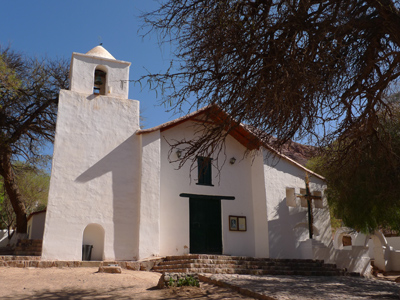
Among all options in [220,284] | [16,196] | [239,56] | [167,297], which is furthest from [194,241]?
[239,56]

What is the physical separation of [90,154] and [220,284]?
684 cm

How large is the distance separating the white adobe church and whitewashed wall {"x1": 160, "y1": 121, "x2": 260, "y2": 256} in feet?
0.12

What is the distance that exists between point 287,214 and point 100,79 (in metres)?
8.48

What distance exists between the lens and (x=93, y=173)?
527 inches

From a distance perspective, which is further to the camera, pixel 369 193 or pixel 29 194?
pixel 29 194

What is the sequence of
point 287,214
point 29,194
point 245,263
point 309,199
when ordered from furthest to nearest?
point 29,194 < point 309,199 < point 287,214 < point 245,263

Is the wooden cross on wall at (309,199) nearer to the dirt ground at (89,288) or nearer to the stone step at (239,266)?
the stone step at (239,266)

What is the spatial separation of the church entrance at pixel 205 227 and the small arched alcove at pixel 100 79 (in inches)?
207

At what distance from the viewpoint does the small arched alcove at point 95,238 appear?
13156 mm

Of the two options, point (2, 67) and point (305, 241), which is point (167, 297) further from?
point (2, 67)

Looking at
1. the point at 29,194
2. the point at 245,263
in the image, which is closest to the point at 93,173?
the point at 245,263

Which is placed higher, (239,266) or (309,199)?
(309,199)

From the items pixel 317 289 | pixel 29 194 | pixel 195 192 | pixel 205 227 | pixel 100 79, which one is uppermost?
pixel 100 79

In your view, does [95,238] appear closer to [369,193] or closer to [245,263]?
[245,263]
